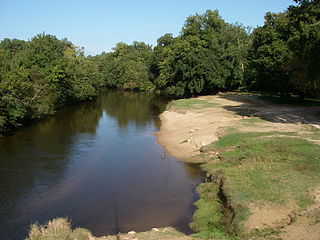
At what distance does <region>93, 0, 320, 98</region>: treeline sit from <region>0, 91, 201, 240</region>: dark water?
18.7 meters

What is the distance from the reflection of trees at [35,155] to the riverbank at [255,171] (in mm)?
10639

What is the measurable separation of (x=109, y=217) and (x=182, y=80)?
174 ft

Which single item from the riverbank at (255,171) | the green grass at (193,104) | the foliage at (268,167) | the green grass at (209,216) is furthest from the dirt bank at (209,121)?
the green grass at (209,216)

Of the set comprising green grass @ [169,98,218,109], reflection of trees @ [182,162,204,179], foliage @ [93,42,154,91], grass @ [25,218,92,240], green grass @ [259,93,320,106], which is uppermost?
foliage @ [93,42,154,91]

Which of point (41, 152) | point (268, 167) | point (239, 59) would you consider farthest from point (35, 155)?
point (239, 59)

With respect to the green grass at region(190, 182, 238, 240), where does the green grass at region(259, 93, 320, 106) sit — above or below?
above

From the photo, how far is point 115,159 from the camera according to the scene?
30.2 m

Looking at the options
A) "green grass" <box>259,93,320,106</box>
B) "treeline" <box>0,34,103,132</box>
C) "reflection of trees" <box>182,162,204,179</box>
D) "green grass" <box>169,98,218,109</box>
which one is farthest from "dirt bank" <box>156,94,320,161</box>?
"treeline" <box>0,34,103,132</box>

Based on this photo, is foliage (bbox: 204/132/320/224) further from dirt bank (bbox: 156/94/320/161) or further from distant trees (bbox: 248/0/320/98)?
distant trees (bbox: 248/0/320/98)

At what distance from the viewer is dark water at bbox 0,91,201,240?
18.3 metres

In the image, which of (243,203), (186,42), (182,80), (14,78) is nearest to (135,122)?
(14,78)

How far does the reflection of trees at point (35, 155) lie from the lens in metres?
22.7

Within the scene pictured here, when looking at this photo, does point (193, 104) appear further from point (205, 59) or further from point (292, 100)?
point (292, 100)

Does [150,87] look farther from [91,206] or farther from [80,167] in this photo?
[91,206]
